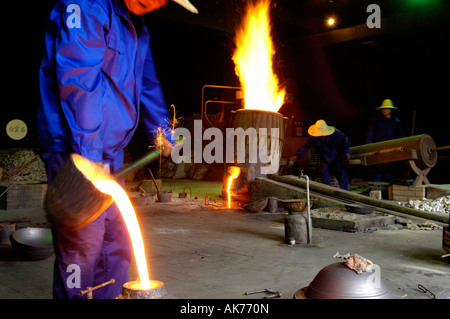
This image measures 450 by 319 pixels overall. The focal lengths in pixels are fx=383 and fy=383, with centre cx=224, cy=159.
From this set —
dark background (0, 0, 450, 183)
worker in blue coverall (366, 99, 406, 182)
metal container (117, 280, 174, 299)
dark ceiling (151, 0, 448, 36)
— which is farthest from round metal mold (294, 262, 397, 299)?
dark background (0, 0, 450, 183)

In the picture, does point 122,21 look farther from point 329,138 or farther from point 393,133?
point 393,133

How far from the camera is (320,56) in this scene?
1719cm

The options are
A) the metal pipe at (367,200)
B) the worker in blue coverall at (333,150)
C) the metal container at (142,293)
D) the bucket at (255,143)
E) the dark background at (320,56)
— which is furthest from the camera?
the dark background at (320,56)

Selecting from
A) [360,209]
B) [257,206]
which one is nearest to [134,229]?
[360,209]

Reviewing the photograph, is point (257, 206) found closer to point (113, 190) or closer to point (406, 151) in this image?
point (406, 151)

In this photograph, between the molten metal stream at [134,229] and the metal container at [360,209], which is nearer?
the molten metal stream at [134,229]

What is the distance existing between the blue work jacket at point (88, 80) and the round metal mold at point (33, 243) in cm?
222

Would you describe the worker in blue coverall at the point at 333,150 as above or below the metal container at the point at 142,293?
above

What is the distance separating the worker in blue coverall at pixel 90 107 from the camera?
216 cm

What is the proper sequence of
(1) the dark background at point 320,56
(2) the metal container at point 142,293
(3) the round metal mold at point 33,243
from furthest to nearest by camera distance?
(1) the dark background at point 320,56 → (3) the round metal mold at point 33,243 → (2) the metal container at point 142,293

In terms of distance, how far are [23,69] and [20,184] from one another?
18.8ft

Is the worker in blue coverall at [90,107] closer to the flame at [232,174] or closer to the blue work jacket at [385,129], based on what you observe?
the flame at [232,174]

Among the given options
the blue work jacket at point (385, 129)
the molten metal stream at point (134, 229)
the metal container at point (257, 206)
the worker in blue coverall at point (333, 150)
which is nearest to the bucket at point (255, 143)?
the worker in blue coverall at point (333, 150)

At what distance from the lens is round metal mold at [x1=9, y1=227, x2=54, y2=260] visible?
418cm
